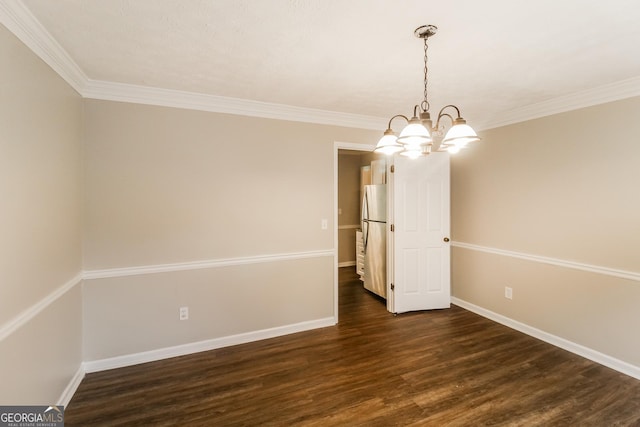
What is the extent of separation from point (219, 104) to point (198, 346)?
95.2 inches

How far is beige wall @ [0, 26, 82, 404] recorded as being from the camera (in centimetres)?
145

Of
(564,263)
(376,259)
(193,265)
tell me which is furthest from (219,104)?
(564,263)

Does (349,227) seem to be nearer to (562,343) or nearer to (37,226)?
(562,343)

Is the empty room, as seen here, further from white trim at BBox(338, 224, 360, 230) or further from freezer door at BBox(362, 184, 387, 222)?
white trim at BBox(338, 224, 360, 230)

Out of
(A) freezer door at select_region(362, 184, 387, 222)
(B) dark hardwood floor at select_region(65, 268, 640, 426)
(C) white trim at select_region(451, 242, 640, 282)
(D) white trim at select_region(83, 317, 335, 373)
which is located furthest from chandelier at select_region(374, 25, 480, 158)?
(A) freezer door at select_region(362, 184, 387, 222)

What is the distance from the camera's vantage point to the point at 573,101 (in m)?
2.75

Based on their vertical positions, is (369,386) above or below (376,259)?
below

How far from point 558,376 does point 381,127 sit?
303 cm

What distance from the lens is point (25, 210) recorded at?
5.26 feet

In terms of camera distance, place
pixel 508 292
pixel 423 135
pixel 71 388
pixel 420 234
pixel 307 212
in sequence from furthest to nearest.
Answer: pixel 420 234 → pixel 508 292 → pixel 307 212 → pixel 71 388 → pixel 423 135

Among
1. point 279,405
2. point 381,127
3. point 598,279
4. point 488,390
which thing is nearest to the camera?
point 279,405

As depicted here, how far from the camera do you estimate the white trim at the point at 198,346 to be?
99.1 inches

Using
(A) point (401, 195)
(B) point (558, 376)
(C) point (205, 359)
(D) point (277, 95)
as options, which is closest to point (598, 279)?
(B) point (558, 376)

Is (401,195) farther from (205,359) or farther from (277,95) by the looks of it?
(205,359)
